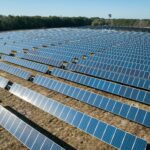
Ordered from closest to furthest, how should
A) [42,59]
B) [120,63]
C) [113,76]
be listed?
[113,76]
[120,63]
[42,59]

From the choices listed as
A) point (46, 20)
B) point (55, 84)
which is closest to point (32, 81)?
point (55, 84)

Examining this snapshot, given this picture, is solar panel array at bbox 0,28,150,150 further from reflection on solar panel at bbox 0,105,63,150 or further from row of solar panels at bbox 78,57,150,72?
reflection on solar panel at bbox 0,105,63,150

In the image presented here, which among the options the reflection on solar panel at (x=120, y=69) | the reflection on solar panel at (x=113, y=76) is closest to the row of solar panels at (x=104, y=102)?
the reflection on solar panel at (x=113, y=76)

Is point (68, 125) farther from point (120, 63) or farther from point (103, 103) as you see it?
point (120, 63)

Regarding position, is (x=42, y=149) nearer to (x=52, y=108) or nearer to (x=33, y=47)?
(x=52, y=108)

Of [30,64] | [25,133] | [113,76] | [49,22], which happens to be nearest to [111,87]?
[113,76]

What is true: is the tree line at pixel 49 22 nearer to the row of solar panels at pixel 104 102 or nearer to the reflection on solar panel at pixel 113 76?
the reflection on solar panel at pixel 113 76
